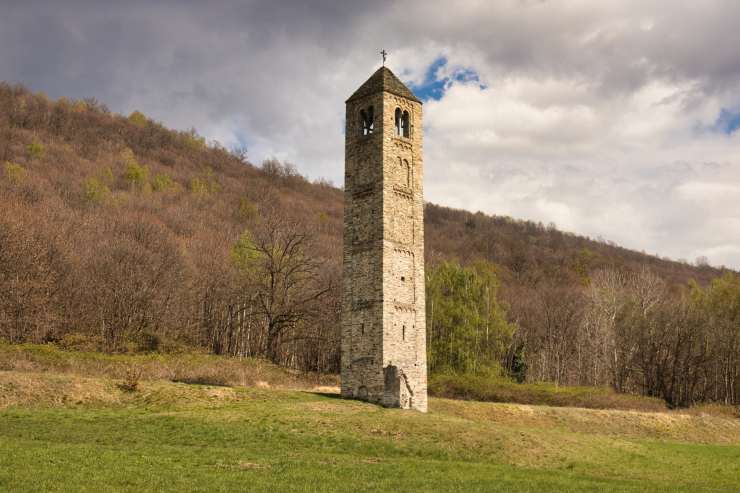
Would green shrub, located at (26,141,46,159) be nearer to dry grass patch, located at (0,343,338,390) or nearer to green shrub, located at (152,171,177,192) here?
green shrub, located at (152,171,177,192)

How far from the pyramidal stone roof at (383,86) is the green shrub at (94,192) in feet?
185

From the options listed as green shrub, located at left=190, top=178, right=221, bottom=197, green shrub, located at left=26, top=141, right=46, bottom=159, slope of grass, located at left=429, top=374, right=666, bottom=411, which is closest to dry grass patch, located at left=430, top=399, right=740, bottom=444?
slope of grass, located at left=429, top=374, right=666, bottom=411

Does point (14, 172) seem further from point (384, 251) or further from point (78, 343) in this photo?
point (384, 251)

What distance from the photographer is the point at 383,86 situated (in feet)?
119

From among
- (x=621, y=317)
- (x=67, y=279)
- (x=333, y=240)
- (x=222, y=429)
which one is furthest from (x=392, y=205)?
(x=333, y=240)

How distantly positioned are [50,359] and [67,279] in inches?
734

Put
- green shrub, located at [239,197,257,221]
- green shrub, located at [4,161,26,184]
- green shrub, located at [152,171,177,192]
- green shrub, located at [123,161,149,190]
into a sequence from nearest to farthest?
green shrub, located at [4,161,26,184]
green shrub, located at [123,161,149,190]
green shrub, located at [239,197,257,221]
green shrub, located at [152,171,177,192]

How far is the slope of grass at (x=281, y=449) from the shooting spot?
1630cm

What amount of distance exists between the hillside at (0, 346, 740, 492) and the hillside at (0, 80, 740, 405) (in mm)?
14711

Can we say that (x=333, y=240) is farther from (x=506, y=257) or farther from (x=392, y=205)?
(x=392, y=205)

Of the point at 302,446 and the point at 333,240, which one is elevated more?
the point at 333,240

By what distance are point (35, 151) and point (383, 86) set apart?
8052 cm

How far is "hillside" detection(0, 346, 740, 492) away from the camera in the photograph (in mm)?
16391

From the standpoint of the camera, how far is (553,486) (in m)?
17.8
